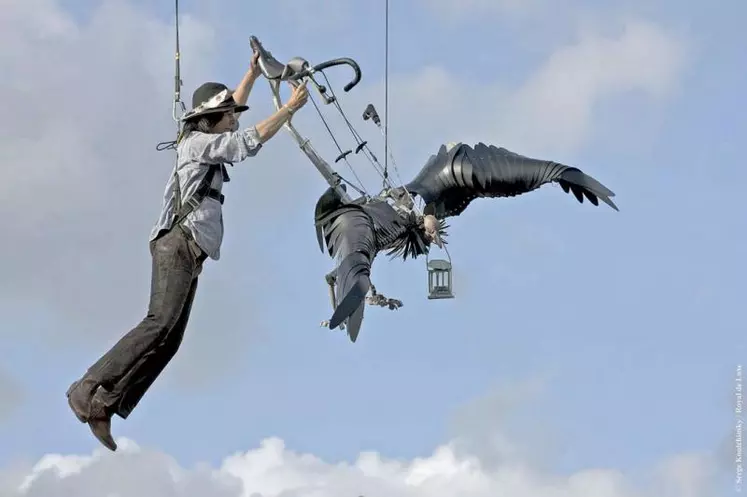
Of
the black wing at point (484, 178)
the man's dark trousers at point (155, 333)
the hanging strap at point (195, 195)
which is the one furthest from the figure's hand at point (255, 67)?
the black wing at point (484, 178)

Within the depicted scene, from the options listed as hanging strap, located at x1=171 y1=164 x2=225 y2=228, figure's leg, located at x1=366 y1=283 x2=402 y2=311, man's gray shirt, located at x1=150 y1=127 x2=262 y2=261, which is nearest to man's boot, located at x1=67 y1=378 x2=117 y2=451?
man's gray shirt, located at x1=150 y1=127 x2=262 y2=261

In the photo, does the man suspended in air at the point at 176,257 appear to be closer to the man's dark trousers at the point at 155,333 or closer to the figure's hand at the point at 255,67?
the man's dark trousers at the point at 155,333

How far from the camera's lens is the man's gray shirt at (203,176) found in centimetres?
1305

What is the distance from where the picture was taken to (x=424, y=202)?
722 inches

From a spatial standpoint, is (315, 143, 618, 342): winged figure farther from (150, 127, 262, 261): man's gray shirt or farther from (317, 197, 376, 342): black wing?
(150, 127, 262, 261): man's gray shirt

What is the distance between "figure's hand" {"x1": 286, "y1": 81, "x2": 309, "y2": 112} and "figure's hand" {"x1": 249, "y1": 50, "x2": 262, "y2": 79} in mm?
664

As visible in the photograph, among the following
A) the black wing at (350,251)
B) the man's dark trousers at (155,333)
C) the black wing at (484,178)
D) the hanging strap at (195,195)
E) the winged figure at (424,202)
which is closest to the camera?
the man's dark trousers at (155,333)

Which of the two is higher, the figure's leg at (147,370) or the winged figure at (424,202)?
the winged figure at (424,202)

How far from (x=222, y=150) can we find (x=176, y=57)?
38.2 inches

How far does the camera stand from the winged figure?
16.9 meters

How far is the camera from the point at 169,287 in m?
13.1

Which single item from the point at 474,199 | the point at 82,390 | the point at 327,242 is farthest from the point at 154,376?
the point at 474,199

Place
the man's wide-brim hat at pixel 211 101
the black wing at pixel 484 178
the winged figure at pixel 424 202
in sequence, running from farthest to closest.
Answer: the black wing at pixel 484 178 → the winged figure at pixel 424 202 → the man's wide-brim hat at pixel 211 101

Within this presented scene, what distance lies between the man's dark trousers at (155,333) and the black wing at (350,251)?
88.1 inches
